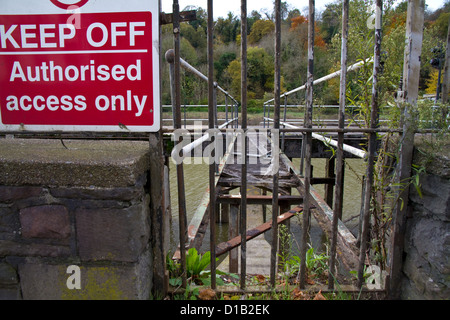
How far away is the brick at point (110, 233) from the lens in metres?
1.54

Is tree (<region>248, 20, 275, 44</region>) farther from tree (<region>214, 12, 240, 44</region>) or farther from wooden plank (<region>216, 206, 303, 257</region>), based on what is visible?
wooden plank (<region>216, 206, 303, 257</region>)

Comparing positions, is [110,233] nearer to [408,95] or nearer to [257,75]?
[408,95]

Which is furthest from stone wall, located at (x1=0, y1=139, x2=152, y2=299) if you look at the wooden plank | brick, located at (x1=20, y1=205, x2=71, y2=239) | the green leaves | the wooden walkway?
the wooden plank

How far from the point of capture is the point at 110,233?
155 cm

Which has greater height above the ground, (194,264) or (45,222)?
(45,222)

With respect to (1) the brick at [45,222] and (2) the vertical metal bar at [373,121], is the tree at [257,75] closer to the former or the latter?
(2) the vertical metal bar at [373,121]

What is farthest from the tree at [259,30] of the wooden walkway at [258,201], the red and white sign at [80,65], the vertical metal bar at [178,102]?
the red and white sign at [80,65]

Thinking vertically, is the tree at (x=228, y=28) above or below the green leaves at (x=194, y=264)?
above

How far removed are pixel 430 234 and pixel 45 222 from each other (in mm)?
2029

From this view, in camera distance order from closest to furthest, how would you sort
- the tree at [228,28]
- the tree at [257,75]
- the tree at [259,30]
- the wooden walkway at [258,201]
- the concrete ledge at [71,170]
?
the concrete ledge at [71,170] → the wooden walkway at [258,201] → the tree at [257,75] → the tree at [259,30] → the tree at [228,28]

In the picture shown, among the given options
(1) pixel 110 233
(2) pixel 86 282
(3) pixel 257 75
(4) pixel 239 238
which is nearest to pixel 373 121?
(1) pixel 110 233

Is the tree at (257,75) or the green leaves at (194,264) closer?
the green leaves at (194,264)

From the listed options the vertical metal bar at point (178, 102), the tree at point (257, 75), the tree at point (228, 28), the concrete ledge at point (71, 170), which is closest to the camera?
the concrete ledge at point (71, 170)

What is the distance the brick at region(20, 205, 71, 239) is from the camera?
60.8 inches
